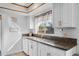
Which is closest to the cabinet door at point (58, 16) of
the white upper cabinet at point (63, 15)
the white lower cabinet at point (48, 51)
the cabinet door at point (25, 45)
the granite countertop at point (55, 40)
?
the white upper cabinet at point (63, 15)

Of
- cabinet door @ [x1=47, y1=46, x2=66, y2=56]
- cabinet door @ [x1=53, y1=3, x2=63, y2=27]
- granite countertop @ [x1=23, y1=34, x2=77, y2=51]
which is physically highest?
cabinet door @ [x1=53, y1=3, x2=63, y2=27]

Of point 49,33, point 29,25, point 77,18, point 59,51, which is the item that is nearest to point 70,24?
point 77,18

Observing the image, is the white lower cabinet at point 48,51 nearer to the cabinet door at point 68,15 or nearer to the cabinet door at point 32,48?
the cabinet door at point 32,48

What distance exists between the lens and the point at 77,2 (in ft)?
3.65

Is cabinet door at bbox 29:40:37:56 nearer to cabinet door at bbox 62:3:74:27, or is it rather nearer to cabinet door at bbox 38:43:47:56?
cabinet door at bbox 38:43:47:56

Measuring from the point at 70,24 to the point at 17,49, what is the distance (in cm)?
87

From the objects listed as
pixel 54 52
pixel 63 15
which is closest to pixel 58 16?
pixel 63 15

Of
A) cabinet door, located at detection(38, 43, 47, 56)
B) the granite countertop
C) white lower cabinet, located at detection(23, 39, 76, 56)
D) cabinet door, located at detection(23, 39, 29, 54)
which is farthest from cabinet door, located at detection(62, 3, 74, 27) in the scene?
cabinet door, located at detection(23, 39, 29, 54)

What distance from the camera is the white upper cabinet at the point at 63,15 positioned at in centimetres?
120

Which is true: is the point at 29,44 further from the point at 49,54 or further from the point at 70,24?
the point at 70,24

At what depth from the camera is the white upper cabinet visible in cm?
120

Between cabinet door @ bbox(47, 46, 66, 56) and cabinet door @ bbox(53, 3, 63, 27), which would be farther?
cabinet door @ bbox(53, 3, 63, 27)

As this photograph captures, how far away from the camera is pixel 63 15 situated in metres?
1.30

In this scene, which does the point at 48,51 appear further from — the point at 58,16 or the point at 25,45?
the point at 58,16
